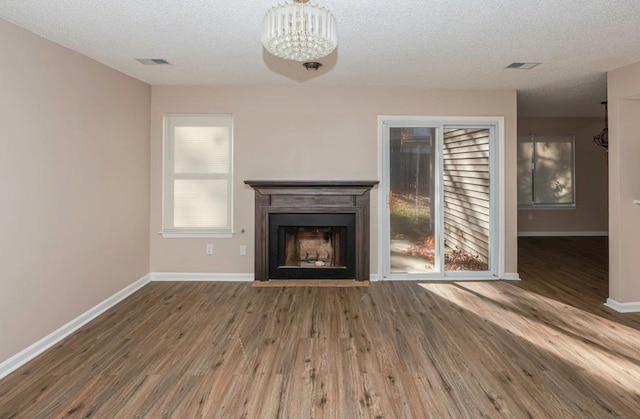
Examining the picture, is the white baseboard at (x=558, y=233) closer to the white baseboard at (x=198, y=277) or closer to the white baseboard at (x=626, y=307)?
the white baseboard at (x=626, y=307)

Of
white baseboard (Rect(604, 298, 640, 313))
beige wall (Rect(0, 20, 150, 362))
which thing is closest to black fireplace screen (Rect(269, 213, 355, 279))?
beige wall (Rect(0, 20, 150, 362))

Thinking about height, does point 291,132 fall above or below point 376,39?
below

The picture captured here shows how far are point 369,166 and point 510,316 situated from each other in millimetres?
2241

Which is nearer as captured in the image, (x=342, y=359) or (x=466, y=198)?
(x=342, y=359)

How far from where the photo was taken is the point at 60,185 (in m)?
2.97

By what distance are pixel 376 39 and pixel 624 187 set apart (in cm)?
288

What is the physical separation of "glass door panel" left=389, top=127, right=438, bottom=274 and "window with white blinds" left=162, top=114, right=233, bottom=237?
206cm

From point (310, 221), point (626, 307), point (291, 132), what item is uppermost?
point (291, 132)

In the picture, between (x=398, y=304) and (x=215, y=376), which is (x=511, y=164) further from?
(x=215, y=376)

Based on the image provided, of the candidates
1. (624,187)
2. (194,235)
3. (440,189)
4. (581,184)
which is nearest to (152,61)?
(194,235)

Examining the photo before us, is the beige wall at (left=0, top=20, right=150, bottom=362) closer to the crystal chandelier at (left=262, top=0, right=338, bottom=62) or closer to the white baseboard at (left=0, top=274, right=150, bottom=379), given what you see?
the white baseboard at (left=0, top=274, right=150, bottom=379)

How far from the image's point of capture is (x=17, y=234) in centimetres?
255

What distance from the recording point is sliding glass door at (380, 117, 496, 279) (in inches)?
180

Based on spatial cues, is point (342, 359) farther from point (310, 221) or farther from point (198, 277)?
point (198, 277)
